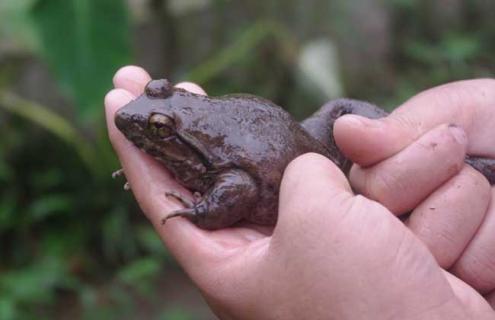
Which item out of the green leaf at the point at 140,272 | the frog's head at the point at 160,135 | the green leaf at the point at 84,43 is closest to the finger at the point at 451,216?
the frog's head at the point at 160,135

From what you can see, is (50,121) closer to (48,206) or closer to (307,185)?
(48,206)

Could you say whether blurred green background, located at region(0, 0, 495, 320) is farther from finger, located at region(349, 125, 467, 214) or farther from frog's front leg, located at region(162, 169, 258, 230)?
finger, located at region(349, 125, 467, 214)

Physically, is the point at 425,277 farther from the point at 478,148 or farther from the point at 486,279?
the point at 478,148

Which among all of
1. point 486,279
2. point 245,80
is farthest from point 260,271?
point 245,80

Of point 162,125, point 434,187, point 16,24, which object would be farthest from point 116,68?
point 434,187

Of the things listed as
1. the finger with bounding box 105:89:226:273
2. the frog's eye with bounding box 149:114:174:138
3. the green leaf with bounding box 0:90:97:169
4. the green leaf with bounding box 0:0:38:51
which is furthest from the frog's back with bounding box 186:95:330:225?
the green leaf with bounding box 0:0:38:51

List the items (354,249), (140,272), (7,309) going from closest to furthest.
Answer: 1. (354,249)
2. (7,309)
3. (140,272)

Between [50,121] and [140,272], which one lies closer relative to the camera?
[140,272]
